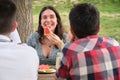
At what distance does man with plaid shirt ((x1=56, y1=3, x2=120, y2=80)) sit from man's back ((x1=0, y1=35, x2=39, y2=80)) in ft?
0.86

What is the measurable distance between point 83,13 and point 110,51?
1.16 ft

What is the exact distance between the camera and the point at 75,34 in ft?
9.70

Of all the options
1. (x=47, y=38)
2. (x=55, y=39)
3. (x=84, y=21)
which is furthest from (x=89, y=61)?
(x=47, y=38)

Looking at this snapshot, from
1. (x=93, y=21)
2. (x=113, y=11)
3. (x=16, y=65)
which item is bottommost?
(x=113, y=11)

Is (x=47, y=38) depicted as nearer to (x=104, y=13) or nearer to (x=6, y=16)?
(x=6, y=16)

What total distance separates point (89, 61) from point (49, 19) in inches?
71.1

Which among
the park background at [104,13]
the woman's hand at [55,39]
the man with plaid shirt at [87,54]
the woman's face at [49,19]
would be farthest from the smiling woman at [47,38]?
the park background at [104,13]

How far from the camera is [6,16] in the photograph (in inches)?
110

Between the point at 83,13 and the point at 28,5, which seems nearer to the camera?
the point at 83,13

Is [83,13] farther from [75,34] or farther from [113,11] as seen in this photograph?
[113,11]

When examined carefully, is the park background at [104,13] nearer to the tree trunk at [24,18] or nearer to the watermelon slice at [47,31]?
the tree trunk at [24,18]

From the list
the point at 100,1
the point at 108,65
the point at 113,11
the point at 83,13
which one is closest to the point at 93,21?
the point at 83,13

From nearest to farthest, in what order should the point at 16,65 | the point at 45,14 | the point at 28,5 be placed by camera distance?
the point at 16,65 < the point at 45,14 < the point at 28,5

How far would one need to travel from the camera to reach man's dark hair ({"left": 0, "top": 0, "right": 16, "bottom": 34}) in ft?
9.12
